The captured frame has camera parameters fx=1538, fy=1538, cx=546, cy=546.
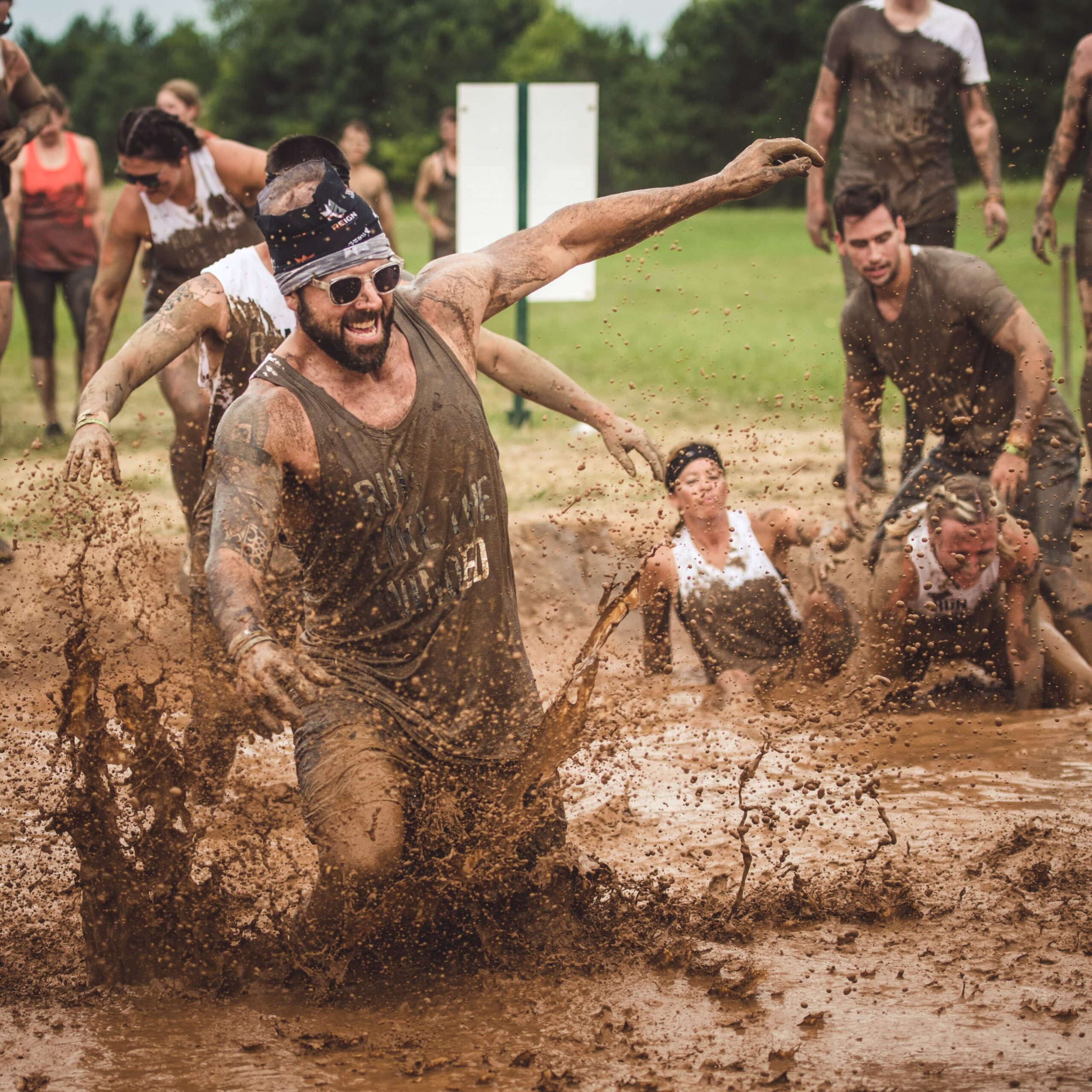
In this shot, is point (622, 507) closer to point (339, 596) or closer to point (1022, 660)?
point (1022, 660)

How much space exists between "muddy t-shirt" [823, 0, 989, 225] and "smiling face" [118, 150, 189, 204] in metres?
3.26

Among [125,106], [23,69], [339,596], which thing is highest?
[125,106]

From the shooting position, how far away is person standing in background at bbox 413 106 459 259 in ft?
46.9

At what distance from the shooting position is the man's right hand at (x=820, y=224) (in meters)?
7.76

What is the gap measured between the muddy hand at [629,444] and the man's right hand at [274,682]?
1.63 metres

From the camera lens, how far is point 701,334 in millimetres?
16547

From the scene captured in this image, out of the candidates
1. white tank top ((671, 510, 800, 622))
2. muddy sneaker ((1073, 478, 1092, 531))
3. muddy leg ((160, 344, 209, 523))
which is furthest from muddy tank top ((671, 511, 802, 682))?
muddy leg ((160, 344, 209, 523))

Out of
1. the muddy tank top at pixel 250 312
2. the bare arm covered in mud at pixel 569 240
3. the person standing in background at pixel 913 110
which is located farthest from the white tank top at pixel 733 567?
the bare arm covered in mud at pixel 569 240

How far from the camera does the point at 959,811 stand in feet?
15.9

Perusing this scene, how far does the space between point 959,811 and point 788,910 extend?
3.15 ft

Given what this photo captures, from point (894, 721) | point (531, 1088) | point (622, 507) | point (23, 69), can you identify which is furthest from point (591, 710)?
point (23, 69)

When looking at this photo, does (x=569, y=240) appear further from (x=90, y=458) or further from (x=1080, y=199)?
(x=1080, y=199)

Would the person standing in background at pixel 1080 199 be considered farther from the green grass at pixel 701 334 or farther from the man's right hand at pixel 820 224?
the man's right hand at pixel 820 224

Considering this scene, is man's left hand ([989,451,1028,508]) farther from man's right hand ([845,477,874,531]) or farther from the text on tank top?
the text on tank top
